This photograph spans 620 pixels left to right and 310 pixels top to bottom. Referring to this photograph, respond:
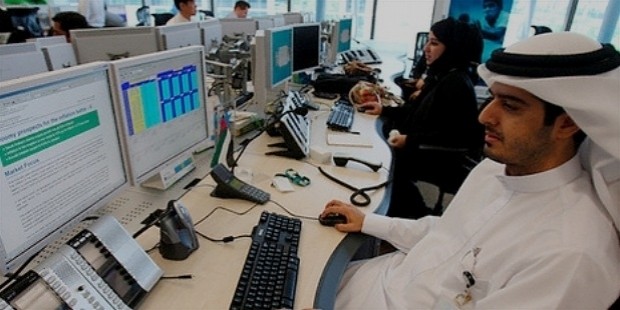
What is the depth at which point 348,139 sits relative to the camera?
2.10m

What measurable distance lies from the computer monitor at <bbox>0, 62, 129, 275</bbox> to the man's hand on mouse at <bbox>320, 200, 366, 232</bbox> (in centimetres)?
67

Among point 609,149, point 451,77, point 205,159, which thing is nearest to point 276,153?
point 205,159

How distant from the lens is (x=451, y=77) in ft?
7.29

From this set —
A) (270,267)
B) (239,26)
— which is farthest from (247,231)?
(239,26)

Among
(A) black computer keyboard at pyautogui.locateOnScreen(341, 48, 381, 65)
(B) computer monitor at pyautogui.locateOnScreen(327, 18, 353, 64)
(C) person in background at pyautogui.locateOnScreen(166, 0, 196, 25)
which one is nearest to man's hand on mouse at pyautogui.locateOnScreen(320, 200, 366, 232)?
(B) computer monitor at pyautogui.locateOnScreen(327, 18, 353, 64)

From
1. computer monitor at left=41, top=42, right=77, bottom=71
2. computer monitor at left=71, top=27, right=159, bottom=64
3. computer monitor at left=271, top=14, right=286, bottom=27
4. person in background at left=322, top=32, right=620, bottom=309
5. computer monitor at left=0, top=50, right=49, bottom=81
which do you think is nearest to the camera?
person in background at left=322, top=32, right=620, bottom=309

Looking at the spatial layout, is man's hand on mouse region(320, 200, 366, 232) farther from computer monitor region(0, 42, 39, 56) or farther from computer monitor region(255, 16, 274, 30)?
computer monitor region(255, 16, 274, 30)

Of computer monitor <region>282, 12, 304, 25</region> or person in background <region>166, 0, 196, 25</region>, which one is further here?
person in background <region>166, 0, 196, 25</region>

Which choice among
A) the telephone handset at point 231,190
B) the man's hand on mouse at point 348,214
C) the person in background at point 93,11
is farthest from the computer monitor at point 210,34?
the person in background at point 93,11

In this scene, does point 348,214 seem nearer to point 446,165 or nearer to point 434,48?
point 446,165

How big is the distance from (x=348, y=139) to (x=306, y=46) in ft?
3.15

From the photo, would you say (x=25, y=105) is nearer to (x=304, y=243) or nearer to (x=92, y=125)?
(x=92, y=125)

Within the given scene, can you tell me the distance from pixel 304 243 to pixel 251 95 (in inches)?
50.5

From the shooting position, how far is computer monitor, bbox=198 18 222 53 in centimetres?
279
